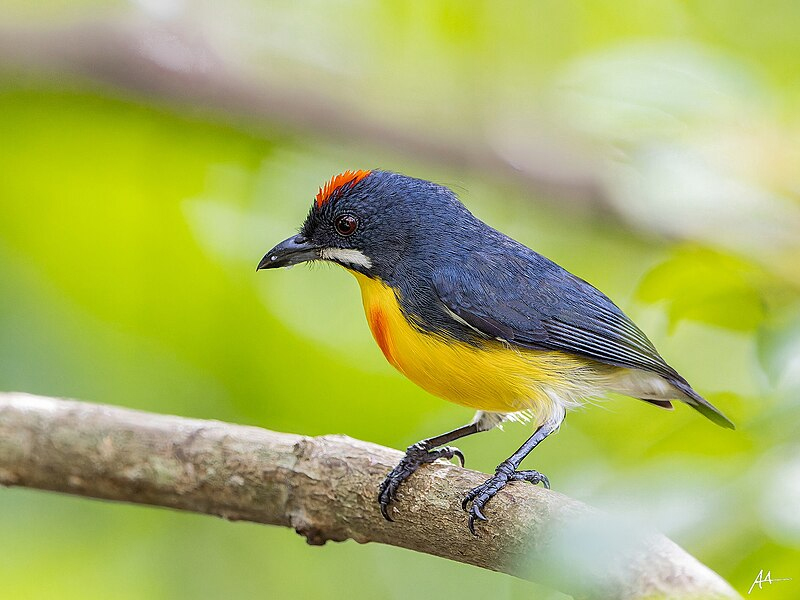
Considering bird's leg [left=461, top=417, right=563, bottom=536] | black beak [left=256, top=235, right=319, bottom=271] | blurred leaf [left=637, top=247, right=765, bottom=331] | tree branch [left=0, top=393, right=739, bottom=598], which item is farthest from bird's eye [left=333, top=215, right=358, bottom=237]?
blurred leaf [left=637, top=247, right=765, bottom=331]

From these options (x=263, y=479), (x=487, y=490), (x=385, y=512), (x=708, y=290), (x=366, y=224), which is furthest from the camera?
(x=366, y=224)

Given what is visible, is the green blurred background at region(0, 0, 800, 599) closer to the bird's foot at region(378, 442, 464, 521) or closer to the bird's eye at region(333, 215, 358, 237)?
the bird's foot at region(378, 442, 464, 521)

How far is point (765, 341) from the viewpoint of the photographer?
1.82m

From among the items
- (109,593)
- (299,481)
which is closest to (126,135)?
(109,593)

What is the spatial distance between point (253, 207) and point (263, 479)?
2863 millimetres

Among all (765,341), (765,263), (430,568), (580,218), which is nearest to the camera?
(765,341)

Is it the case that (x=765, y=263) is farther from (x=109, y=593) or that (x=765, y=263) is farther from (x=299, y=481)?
(x=109, y=593)

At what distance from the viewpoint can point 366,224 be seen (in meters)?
3.62

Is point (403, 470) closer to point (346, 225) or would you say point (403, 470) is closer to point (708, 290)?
point (346, 225)

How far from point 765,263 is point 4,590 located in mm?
4675

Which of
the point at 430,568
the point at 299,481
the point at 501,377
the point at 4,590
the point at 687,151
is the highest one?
the point at 687,151

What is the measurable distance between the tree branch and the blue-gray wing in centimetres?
54
